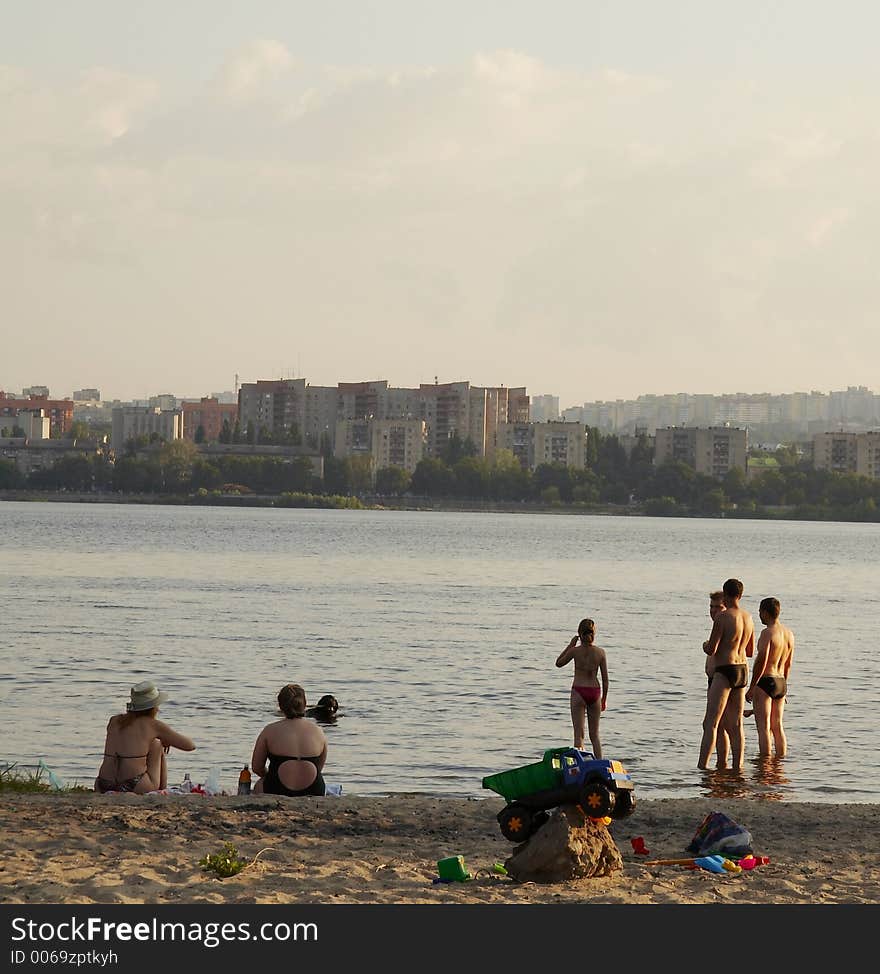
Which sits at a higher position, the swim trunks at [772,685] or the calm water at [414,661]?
the swim trunks at [772,685]

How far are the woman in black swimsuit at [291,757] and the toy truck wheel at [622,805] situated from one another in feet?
13.3

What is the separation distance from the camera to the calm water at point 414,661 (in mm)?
18266

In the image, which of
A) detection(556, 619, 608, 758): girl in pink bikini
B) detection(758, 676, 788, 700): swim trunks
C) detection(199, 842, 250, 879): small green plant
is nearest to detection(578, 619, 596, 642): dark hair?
detection(556, 619, 608, 758): girl in pink bikini

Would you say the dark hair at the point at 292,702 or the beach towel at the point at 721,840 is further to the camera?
the dark hair at the point at 292,702

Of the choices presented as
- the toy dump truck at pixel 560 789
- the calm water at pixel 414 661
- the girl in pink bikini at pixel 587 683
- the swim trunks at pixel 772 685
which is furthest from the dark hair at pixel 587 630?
the toy dump truck at pixel 560 789

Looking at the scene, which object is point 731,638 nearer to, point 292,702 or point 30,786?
point 292,702

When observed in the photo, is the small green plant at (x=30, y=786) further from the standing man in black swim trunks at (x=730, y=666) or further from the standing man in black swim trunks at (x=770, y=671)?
the standing man in black swim trunks at (x=770, y=671)

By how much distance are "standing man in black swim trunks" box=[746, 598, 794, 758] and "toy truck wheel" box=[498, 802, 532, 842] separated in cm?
645

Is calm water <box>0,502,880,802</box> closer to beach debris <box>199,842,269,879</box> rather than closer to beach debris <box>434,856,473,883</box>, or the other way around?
beach debris <box>199,842,269,879</box>

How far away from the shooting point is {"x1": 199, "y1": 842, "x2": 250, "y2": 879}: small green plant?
947 centimetres

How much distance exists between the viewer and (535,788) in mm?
9688

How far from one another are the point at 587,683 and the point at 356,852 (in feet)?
Answer: 20.7

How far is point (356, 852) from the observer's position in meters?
10.6
